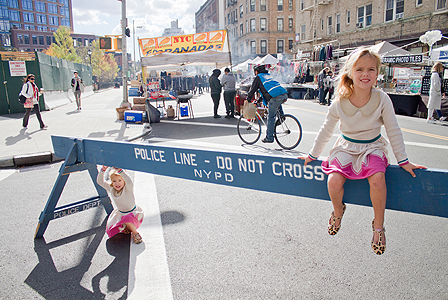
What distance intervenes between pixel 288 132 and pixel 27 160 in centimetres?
619

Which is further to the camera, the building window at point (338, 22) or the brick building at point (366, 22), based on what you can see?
the building window at point (338, 22)

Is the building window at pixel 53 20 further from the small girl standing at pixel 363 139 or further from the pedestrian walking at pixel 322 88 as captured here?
the small girl standing at pixel 363 139

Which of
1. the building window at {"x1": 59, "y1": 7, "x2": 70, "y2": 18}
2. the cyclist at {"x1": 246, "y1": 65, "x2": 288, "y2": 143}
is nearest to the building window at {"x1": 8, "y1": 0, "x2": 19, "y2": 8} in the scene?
the building window at {"x1": 59, "y1": 7, "x2": 70, "y2": 18}

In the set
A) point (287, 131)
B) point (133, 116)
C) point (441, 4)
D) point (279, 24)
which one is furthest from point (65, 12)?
point (287, 131)

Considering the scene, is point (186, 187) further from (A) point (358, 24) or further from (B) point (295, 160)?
(A) point (358, 24)

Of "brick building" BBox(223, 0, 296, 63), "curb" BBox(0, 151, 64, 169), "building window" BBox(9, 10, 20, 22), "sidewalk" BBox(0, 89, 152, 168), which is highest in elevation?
"building window" BBox(9, 10, 20, 22)

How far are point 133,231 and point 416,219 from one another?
349 centimetres

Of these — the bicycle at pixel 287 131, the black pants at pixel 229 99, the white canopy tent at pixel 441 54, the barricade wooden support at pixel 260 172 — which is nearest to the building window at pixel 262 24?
the black pants at pixel 229 99

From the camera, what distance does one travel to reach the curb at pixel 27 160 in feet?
23.8

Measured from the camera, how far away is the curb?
725cm

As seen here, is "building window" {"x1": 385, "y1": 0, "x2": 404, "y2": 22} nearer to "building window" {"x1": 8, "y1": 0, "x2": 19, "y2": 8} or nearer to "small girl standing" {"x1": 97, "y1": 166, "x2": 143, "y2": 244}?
"small girl standing" {"x1": 97, "y1": 166, "x2": 143, "y2": 244}

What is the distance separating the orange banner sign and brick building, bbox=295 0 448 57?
42.7ft

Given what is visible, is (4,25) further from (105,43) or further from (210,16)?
(105,43)

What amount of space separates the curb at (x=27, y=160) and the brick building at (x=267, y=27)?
53.2 metres
